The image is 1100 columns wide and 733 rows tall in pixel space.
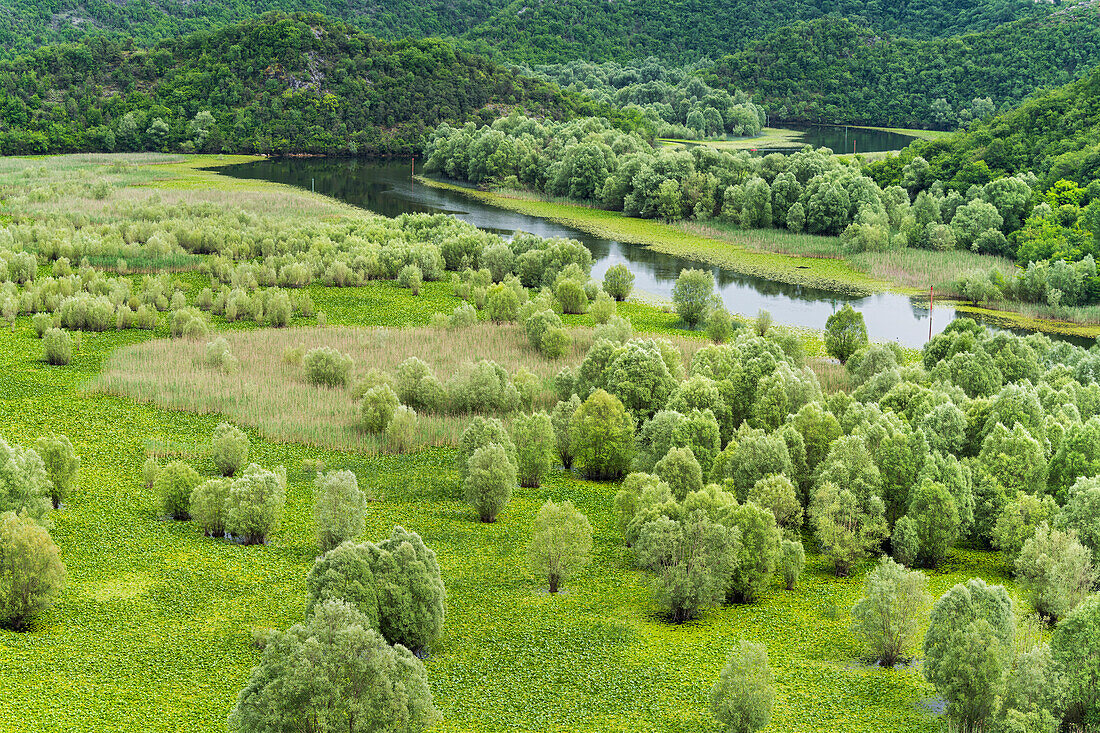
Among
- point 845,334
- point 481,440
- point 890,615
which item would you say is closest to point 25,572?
point 481,440

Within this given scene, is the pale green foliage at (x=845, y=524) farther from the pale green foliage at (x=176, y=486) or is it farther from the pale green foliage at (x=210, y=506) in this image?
the pale green foliage at (x=176, y=486)

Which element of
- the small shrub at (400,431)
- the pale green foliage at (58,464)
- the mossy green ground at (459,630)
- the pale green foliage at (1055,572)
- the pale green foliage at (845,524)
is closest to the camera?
the mossy green ground at (459,630)

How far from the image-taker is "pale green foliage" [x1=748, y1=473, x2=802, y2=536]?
110ft

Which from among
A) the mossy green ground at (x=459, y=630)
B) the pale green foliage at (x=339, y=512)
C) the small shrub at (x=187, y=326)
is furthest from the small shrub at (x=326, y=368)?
the pale green foliage at (x=339, y=512)

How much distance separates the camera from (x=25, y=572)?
85.1 feet

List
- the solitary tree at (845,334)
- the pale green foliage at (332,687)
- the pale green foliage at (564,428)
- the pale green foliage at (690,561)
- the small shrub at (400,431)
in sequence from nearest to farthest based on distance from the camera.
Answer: the pale green foliage at (332,687)
the pale green foliage at (690,561)
the pale green foliage at (564,428)
the small shrub at (400,431)
the solitary tree at (845,334)

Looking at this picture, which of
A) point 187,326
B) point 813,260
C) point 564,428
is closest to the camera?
point 564,428

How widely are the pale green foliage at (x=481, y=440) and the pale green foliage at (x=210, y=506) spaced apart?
811 centimetres

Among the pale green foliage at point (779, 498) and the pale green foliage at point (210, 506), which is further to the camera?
the pale green foliage at point (779, 498)

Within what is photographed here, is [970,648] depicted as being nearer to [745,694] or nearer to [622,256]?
[745,694]

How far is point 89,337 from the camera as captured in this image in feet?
188

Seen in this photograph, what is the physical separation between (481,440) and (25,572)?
15.5m

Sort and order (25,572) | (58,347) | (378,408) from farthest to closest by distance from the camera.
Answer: (58,347)
(378,408)
(25,572)

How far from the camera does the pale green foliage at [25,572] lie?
25859mm
